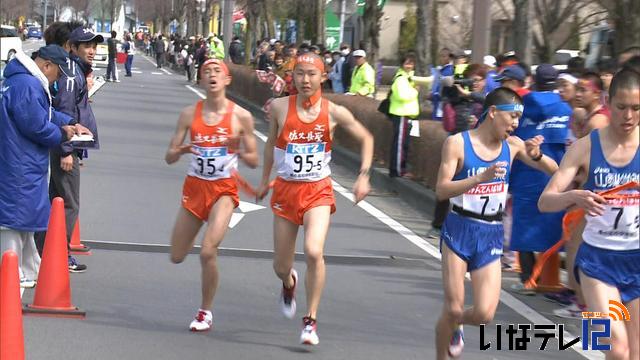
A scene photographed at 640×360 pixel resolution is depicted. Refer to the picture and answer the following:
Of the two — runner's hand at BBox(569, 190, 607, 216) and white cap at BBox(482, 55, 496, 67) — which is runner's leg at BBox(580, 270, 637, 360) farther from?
white cap at BBox(482, 55, 496, 67)

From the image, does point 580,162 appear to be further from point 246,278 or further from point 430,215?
point 430,215

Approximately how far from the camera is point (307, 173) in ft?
26.5

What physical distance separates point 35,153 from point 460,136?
347 centimetres

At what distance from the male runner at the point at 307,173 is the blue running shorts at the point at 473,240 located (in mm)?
1238

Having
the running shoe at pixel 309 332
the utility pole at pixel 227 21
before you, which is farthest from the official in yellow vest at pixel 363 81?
the utility pole at pixel 227 21

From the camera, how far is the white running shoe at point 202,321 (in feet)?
27.1

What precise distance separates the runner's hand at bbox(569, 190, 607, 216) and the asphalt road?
231 cm

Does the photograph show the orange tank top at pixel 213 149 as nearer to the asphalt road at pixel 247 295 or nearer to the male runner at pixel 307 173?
the male runner at pixel 307 173

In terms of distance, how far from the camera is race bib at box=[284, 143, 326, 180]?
804cm

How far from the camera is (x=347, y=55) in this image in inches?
1067

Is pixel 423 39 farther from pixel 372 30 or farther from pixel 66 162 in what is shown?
pixel 66 162

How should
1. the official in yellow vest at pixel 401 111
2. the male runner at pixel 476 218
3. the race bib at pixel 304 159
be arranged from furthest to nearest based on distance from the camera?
the official in yellow vest at pixel 401 111, the race bib at pixel 304 159, the male runner at pixel 476 218

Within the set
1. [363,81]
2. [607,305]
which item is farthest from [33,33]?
[607,305]

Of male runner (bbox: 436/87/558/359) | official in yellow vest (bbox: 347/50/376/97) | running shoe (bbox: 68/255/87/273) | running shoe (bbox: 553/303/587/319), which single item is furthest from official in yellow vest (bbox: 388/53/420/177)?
male runner (bbox: 436/87/558/359)
